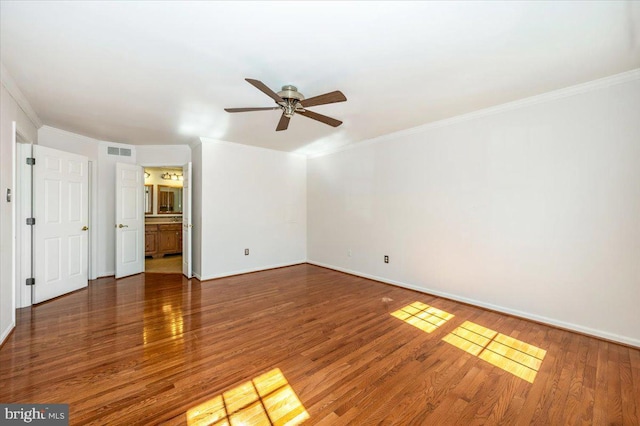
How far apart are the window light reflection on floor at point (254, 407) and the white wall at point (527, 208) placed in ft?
9.41

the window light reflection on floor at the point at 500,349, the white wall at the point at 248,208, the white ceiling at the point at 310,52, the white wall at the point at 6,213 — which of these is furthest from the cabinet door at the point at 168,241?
the window light reflection on floor at the point at 500,349

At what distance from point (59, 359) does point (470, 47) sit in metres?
4.25

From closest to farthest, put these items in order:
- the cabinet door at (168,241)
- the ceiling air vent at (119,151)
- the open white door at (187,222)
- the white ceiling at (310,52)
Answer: the white ceiling at (310,52), the open white door at (187,222), the ceiling air vent at (119,151), the cabinet door at (168,241)

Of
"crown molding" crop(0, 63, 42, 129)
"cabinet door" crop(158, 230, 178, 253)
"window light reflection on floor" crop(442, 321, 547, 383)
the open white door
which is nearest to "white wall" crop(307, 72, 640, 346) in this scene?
"window light reflection on floor" crop(442, 321, 547, 383)

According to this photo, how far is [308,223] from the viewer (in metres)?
6.30

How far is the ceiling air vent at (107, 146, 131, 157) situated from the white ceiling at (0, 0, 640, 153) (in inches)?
66.4

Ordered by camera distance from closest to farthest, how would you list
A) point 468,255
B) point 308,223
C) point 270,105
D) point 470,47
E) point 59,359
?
point 470,47 → point 59,359 → point 270,105 → point 468,255 → point 308,223

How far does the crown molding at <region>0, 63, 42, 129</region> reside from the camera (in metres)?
2.50

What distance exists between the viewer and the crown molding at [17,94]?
2500mm

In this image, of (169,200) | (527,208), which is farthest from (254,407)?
(169,200)

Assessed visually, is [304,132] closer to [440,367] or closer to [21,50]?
[21,50]

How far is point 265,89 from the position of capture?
2.24 meters

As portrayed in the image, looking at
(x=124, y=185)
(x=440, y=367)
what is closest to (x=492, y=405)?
(x=440, y=367)

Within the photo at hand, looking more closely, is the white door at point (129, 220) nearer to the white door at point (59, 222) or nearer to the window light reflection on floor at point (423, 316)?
the white door at point (59, 222)
